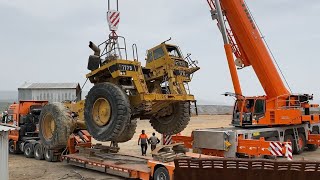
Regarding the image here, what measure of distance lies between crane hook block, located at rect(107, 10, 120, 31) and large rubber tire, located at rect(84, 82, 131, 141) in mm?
1697

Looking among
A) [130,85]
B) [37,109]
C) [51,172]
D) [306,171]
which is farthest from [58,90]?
[306,171]

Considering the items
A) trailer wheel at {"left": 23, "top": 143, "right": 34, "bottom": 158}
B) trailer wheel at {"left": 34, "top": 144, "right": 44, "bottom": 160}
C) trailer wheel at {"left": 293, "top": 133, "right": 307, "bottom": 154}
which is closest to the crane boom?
trailer wheel at {"left": 293, "top": 133, "right": 307, "bottom": 154}

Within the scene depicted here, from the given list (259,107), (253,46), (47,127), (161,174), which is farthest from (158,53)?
(47,127)

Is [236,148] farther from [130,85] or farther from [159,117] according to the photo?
[130,85]

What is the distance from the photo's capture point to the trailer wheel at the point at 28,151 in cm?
1611

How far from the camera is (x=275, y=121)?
1426 cm

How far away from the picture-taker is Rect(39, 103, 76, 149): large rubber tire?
42.7ft

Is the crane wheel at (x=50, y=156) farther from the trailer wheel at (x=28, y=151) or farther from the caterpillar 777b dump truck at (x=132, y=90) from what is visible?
the caterpillar 777b dump truck at (x=132, y=90)

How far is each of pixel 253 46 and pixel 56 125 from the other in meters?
8.23

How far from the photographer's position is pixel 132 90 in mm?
10945

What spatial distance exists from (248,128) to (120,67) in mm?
6402

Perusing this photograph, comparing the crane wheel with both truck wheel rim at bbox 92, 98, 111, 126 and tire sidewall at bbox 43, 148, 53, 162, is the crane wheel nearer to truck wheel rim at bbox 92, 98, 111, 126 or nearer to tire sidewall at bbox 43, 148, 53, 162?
tire sidewall at bbox 43, 148, 53, 162

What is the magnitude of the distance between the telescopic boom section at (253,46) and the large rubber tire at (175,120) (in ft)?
14.6

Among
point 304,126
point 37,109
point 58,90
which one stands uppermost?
point 58,90
